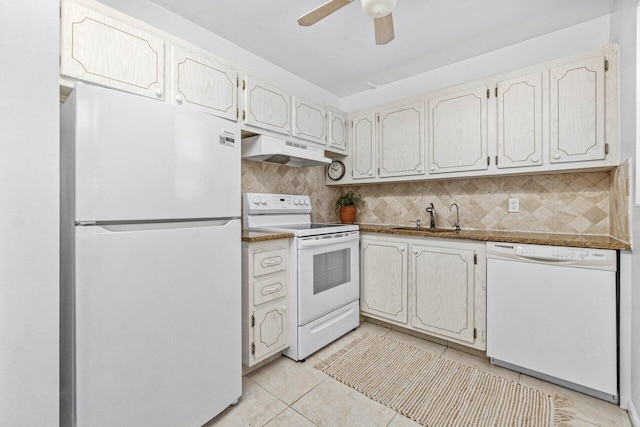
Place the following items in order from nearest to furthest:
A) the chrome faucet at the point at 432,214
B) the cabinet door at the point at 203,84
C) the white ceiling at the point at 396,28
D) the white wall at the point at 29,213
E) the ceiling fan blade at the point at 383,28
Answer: the white wall at the point at 29,213 < the ceiling fan blade at the point at 383,28 < the cabinet door at the point at 203,84 < the white ceiling at the point at 396,28 < the chrome faucet at the point at 432,214

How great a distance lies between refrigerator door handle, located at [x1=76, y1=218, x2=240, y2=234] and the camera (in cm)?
112

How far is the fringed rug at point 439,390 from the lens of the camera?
1.57 m

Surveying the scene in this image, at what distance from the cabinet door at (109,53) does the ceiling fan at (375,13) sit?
2.94ft

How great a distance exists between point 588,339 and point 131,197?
2.56m

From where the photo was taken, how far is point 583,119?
192 centimetres

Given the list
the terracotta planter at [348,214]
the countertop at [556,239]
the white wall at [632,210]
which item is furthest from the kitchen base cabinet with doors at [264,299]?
the white wall at [632,210]

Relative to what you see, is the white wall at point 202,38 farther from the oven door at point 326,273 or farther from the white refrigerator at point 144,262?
the oven door at point 326,273

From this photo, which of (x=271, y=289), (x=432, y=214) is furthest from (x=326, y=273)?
(x=432, y=214)

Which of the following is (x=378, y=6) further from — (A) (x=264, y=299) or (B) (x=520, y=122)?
(A) (x=264, y=299)

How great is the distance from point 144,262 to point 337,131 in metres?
2.29

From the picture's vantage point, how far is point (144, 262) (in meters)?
1.25

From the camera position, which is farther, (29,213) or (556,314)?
(556,314)

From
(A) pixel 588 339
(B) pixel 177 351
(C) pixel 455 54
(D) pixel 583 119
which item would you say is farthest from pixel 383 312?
(C) pixel 455 54

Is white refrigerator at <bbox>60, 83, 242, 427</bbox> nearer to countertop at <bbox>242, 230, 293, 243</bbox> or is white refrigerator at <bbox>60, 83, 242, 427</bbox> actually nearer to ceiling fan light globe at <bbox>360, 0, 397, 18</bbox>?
countertop at <bbox>242, 230, 293, 243</bbox>
